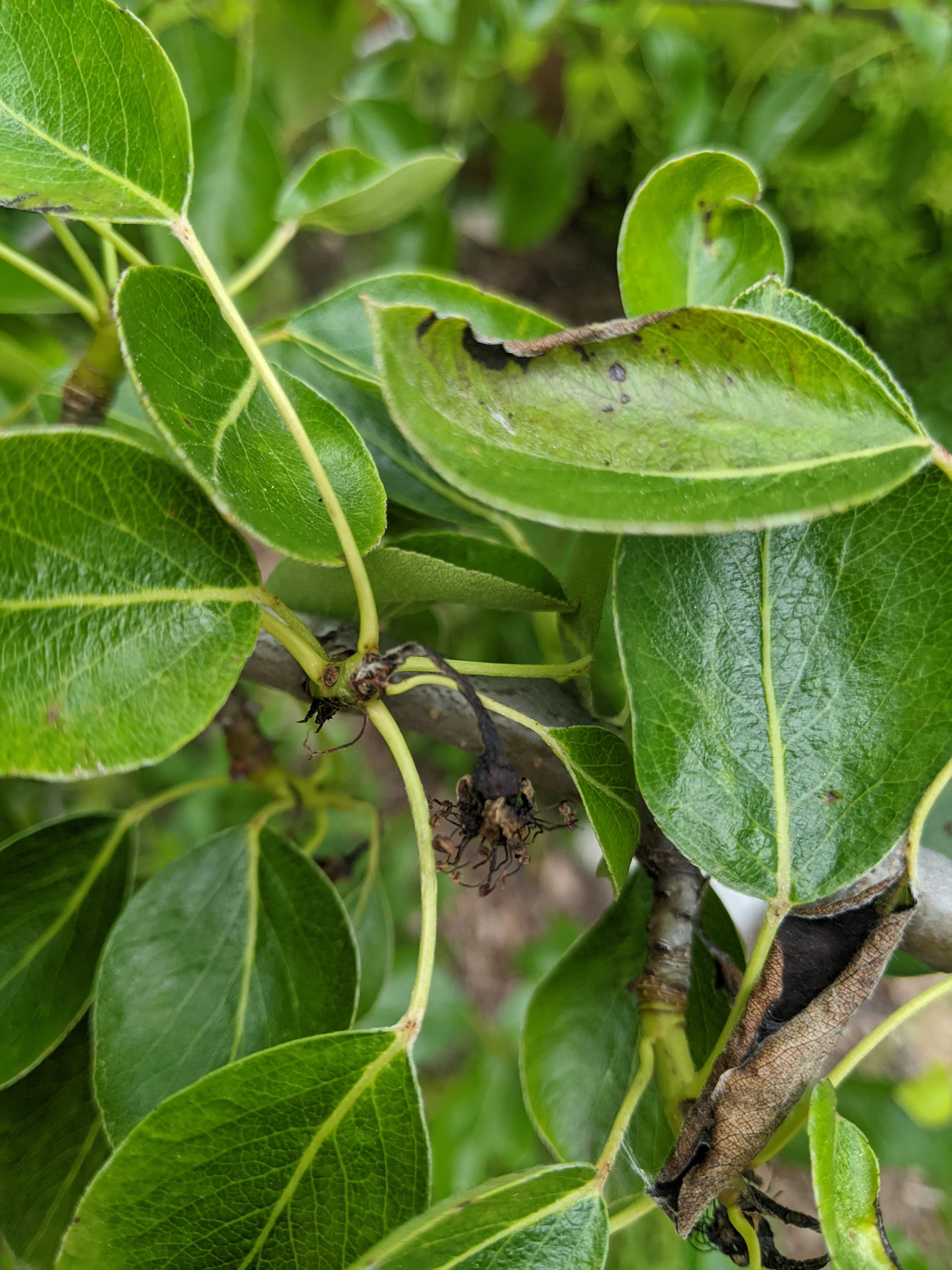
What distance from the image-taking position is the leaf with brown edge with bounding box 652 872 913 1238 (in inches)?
11.7

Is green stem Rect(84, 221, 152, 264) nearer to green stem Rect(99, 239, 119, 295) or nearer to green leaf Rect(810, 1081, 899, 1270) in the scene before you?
green stem Rect(99, 239, 119, 295)

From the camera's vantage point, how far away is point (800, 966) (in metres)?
0.32

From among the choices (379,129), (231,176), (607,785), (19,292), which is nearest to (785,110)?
(379,129)

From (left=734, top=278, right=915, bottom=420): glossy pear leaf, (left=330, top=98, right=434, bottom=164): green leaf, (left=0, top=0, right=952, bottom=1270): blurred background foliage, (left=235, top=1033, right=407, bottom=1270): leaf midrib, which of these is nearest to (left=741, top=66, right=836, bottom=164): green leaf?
(left=0, top=0, right=952, bottom=1270): blurred background foliage

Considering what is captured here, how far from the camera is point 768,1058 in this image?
0.97ft

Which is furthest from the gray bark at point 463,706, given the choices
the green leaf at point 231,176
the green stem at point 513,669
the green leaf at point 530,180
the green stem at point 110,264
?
the green leaf at point 530,180

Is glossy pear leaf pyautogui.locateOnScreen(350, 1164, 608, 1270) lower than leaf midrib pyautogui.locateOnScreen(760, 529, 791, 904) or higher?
lower

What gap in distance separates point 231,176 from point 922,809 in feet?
2.40

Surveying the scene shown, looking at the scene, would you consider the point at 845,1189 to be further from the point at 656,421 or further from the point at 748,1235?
the point at 656,421

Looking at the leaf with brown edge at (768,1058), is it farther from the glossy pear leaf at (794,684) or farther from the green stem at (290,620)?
the green stem at (290,620)

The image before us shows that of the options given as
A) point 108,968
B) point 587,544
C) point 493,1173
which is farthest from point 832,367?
point 493,1173

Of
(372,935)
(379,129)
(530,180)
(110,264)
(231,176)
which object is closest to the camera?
(110,264)

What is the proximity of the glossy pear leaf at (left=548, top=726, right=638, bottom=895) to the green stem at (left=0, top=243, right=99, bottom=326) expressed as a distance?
0.33 m

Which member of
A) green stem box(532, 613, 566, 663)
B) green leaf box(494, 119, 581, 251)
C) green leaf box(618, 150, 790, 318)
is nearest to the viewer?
green leaf box(618, 150, 790, 318)
